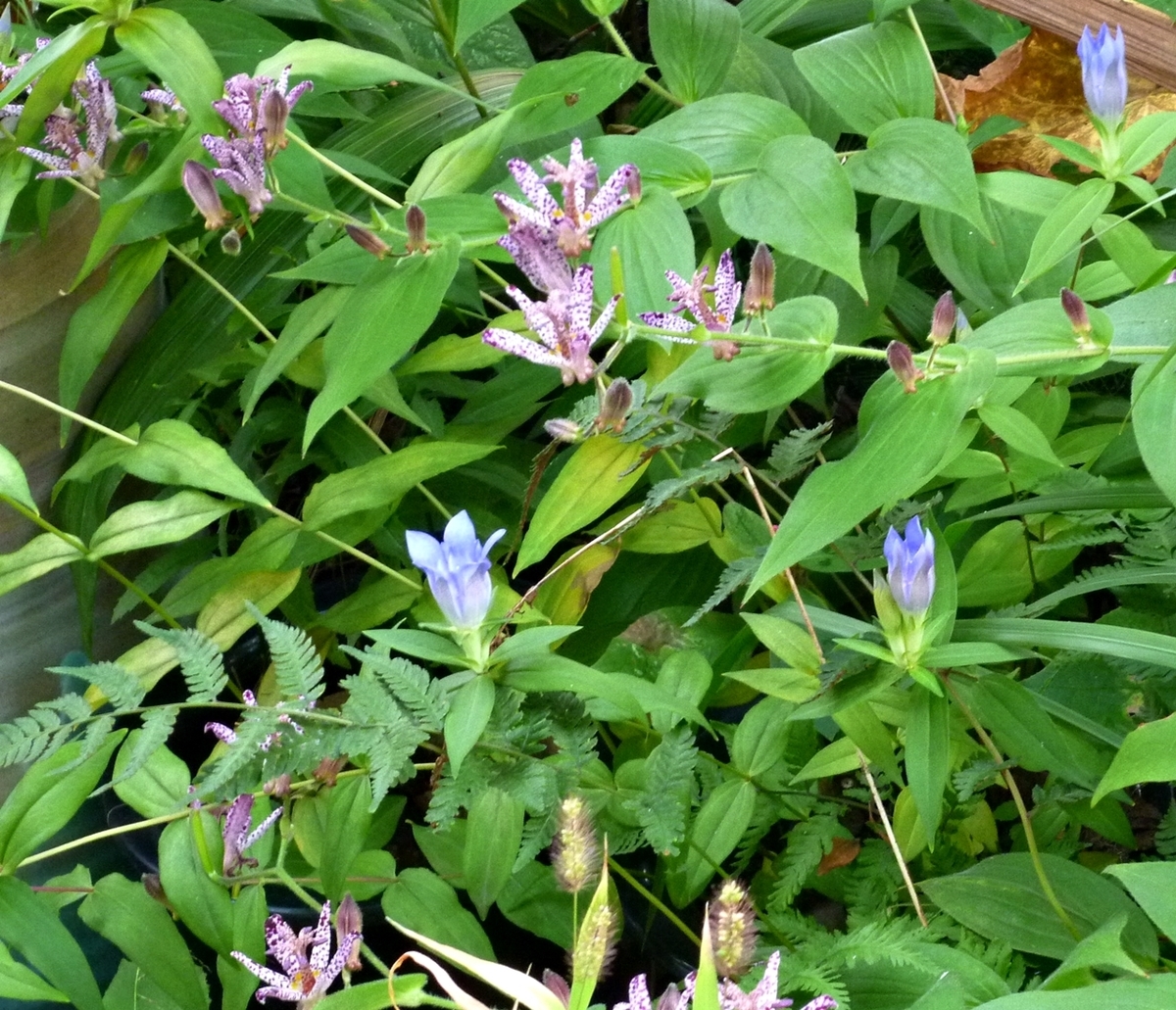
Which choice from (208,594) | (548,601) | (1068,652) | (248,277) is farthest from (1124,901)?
(248,277)

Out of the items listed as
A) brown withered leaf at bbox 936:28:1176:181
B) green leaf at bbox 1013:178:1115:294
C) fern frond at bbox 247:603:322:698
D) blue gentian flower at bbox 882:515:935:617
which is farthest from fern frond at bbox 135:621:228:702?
brown withered leaf at bbox 936:28:1176:181

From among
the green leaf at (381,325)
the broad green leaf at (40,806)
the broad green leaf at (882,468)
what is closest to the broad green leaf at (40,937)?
the broad green leaf at (40,806)

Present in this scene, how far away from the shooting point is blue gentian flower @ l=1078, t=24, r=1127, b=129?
0.48m

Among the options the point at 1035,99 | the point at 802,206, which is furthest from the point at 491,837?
the point at 1035,99

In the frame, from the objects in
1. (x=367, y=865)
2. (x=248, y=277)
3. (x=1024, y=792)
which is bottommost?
(x=1024, y=792)

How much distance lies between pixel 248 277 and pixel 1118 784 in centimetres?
59

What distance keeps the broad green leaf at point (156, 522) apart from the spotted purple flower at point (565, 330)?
0.77 ft

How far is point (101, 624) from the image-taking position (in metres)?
0.78

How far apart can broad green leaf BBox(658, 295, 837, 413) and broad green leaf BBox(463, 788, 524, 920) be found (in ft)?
0.60

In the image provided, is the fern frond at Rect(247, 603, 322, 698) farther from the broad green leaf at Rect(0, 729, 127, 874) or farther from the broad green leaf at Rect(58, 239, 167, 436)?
the broad green leaf at Rect(58, 239, 167, 436)

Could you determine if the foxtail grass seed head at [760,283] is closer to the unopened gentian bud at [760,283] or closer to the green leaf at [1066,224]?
the unopened gentian bud at [760,283]

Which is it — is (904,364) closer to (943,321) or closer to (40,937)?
(943,321)

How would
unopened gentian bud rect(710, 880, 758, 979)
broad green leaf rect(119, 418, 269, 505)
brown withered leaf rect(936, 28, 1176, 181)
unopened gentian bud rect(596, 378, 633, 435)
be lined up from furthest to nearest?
1. brown withered leaf rect(936, 28, 1176, 181)
2. broad green leaf rect(119, 418, 269, 505)
3. unopened gentian bud rect(596, 378, 633, 435)
4. unopened gentian bud rect(710, 880, 758, 979)

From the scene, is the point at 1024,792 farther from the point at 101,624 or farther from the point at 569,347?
the point at 101,624
